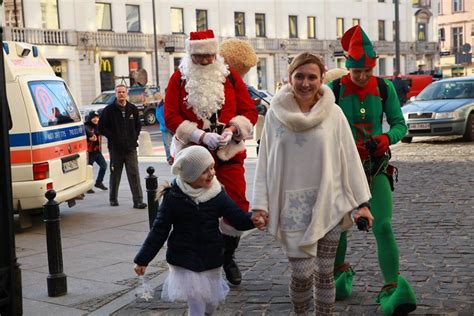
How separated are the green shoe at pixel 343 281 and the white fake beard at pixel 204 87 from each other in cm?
151


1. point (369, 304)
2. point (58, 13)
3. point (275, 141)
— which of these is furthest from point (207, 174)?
point (58, 13)

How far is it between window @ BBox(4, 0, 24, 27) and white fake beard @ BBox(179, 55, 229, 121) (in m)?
34.7

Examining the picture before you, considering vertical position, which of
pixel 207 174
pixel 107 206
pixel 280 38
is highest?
pixel 280 38

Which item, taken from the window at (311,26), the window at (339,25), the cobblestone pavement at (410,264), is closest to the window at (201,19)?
the window at (311,26)

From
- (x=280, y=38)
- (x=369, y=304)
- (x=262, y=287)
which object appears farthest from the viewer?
(x=280, y=38)

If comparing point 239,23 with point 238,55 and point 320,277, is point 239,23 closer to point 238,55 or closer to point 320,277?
point 238,55

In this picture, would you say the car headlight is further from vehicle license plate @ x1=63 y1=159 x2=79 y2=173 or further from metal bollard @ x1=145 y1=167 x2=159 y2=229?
metal bollard @ x1=145 y1=167 x2=159 y2=229

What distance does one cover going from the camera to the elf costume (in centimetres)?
469

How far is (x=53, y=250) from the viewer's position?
580 cm

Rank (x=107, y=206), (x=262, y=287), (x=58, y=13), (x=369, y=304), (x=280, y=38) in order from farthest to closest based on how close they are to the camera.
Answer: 1. (x=280, y=38)
2. (x=58, y=13)
3. (x=107, y=206)
4. (x=262, y=287)
5. (x=369, y=304)

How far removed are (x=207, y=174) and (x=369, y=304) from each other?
5.51ft

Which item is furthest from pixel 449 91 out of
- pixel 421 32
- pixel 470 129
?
pixel 421 32

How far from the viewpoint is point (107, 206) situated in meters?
10.7

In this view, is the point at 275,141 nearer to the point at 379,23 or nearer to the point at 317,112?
the point at 317,112
